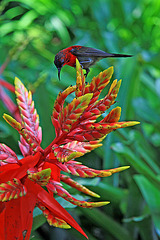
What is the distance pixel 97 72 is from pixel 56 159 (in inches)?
5.1

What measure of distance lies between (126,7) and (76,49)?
88cm

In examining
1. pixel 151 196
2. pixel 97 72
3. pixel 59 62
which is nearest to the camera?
pixel 59 62

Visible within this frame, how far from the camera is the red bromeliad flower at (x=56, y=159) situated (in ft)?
0.72

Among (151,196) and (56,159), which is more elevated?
(56,159)

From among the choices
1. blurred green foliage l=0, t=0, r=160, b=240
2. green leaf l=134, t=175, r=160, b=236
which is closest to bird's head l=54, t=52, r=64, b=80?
blurred green foliage l=0, t=0, r=160, b=240

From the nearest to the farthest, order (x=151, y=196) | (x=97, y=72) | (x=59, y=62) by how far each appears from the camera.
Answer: (x=59, y=62) → (x=97, y=72) → (x=151, y=196)

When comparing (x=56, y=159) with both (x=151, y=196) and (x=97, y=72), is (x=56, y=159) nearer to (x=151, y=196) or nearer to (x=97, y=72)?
(x=97, y=72)

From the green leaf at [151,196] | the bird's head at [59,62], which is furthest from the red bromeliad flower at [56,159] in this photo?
the green leaf at [151,196]

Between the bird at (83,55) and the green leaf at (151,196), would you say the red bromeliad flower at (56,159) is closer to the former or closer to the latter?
the bird at (83,55)

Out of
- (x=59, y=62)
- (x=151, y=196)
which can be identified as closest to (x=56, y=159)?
(x=59, y=62)

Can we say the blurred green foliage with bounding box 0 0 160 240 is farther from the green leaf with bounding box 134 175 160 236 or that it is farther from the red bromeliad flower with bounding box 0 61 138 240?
the red bromeliad flower with bounding box 0 61 138 240

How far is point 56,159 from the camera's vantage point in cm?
24

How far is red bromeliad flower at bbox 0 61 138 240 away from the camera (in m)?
0.22

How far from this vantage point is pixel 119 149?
51cm
